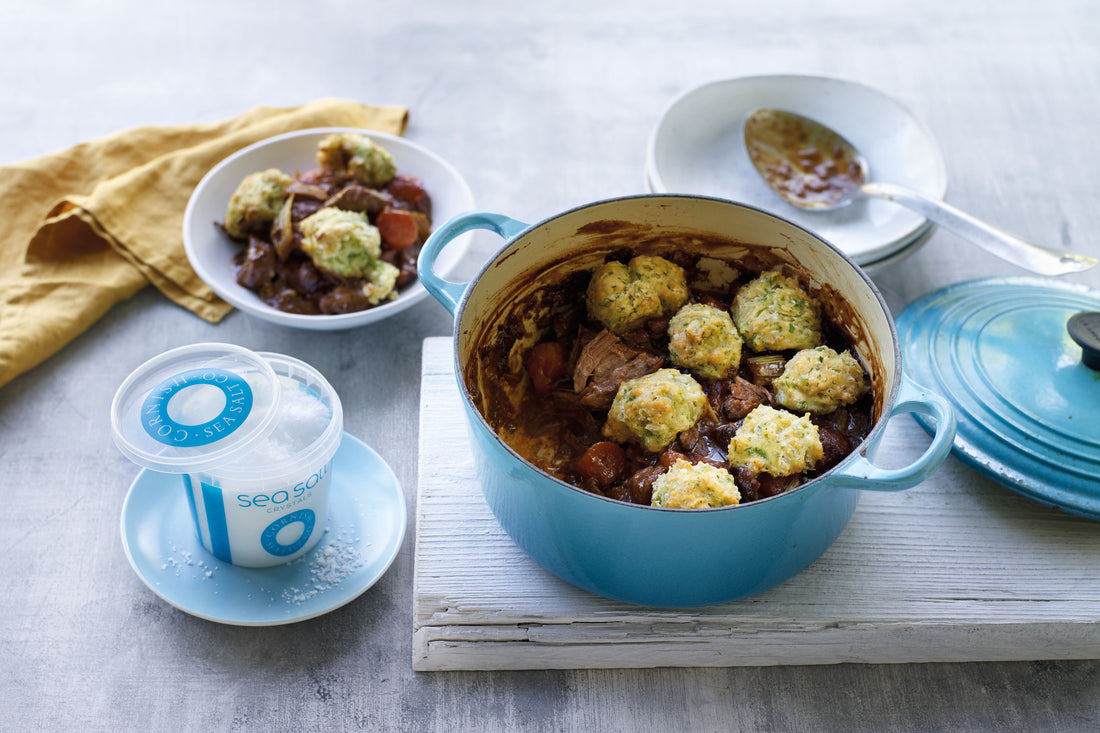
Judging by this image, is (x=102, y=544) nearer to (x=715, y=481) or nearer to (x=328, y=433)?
(x=328, y=433)

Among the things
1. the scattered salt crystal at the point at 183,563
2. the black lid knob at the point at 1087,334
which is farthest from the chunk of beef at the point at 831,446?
the scattered salt crystal at the point at 183,563

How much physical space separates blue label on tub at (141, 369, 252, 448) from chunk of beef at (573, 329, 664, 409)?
0.61m

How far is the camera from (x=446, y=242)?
168 cm

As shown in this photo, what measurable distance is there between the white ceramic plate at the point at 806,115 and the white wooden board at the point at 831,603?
90cm

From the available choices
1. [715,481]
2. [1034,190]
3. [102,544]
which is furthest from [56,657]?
[1034,190]

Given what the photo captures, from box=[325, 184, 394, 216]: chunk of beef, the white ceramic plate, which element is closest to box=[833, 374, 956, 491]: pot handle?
the white ceramic plate

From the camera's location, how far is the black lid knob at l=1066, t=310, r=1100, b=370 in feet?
5.79

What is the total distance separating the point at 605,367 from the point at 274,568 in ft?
2.40

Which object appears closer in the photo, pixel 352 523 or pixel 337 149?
pixel 352 523

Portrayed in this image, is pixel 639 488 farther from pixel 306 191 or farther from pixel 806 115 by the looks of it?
pixel 806 115

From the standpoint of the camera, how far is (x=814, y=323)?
1794 mm

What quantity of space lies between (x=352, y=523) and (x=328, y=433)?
11.5 inches

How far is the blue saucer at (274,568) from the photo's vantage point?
1689mm

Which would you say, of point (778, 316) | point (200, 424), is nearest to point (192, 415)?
point (200, 424)
